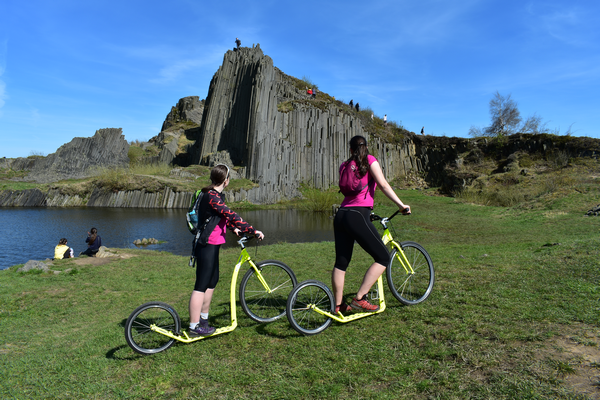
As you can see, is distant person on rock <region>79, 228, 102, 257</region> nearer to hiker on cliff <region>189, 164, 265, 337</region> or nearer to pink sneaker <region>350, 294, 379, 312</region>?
Answer: hiker on cliff <region>189, 164, 265, 337</region>

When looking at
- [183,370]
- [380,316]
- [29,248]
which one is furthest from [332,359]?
[29,248]

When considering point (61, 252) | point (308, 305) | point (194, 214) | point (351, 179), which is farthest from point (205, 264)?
point (61, 252)

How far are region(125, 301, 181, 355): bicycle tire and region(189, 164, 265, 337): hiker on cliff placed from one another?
0.81 ft

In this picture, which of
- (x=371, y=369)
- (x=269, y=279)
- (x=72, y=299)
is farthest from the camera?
(x=72, y=299)

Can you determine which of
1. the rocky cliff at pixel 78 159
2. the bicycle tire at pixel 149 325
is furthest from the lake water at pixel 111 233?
the rocky cliff at pixel 78 159

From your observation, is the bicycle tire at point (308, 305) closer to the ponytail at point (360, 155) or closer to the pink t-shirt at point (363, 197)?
the pink t-shirt at point (363, 197)

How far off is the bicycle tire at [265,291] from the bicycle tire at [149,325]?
0.88 m

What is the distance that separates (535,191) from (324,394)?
98.2 ft

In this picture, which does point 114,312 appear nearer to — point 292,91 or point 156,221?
point 156,221

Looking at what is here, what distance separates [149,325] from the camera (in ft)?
14.0

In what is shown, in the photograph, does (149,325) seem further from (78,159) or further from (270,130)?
(78,159)

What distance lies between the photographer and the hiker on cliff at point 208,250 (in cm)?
417

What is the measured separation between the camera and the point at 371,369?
10.6 feet

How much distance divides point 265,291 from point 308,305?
0.92m
